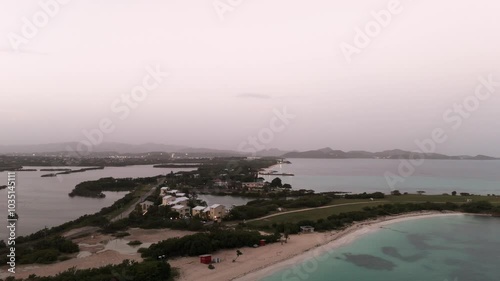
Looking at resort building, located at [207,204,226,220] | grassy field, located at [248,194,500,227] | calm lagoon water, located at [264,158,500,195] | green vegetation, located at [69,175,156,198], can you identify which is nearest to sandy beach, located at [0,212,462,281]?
grassy field, located at [248,194,500,227]

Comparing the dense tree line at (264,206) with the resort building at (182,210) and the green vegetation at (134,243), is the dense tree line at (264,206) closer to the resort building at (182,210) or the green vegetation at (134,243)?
the resort building at (182,210)

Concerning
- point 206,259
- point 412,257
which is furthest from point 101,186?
point 412,257

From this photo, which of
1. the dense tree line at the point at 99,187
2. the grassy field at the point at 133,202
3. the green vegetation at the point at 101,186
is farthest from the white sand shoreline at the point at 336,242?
the dense tree line at the point at 99,187

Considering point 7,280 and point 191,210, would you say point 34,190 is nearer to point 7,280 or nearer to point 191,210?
point 191,210

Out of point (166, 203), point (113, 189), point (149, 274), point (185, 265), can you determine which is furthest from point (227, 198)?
point (149, 274)

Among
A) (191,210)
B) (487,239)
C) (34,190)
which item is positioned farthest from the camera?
(34,190)
